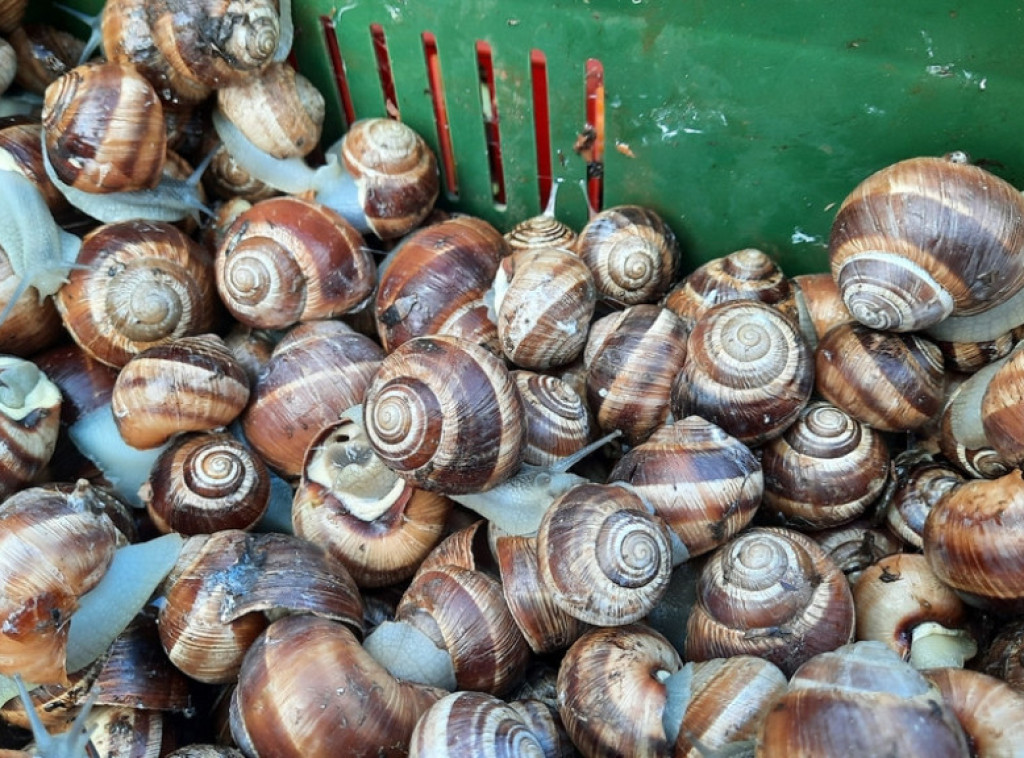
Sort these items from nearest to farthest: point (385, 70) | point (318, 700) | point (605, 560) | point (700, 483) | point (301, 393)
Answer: point (318, 700)
point (605, 560)
point (700, 483)
point (301, 393)
point (385, 70)

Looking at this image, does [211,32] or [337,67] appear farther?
[337,67]

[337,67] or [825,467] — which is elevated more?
[337,67]

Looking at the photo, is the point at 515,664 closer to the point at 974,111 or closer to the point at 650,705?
the point at 650,705

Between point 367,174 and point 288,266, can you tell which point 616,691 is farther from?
point 367,174

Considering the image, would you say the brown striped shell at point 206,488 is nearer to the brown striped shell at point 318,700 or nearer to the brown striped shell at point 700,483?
the brown striped shell at point 318,700

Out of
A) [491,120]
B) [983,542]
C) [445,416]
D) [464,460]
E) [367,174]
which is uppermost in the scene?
[491,120]

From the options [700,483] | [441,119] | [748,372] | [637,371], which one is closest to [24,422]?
[441,119]

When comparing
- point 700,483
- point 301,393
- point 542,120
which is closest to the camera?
point 700,483
